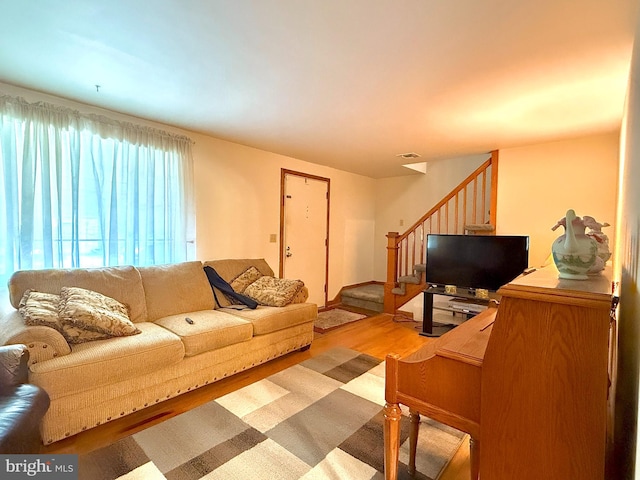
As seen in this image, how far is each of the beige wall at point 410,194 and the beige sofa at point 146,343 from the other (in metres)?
3.01

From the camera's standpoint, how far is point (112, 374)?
72.4 inches

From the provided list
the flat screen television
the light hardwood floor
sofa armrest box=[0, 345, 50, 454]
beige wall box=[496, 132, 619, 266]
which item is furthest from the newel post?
sofa armrest box=[0, 345, 50, 454]

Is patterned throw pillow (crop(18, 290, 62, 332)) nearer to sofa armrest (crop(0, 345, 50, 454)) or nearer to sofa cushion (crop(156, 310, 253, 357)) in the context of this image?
sofa armrest (crop(0, 345, 50, 454))

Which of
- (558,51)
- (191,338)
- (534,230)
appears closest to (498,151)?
(534,230)

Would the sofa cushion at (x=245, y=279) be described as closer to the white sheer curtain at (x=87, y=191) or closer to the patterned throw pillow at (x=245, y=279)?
the patterned throw pillow at (x=245, y=279)

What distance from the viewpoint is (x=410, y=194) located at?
17.9ft

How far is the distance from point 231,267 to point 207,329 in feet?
3.60

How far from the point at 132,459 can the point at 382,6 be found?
8.42 ft

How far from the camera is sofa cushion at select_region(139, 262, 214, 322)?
8.80 feet

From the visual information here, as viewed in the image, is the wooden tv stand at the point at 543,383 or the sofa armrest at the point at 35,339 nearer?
the wooden tv stand at the point at 543,383

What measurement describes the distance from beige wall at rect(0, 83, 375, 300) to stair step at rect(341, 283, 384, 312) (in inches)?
11.2

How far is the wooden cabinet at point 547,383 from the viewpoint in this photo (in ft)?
2.74

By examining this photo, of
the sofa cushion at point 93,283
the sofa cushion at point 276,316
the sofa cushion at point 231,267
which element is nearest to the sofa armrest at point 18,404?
the sofa cushion at point 93,283

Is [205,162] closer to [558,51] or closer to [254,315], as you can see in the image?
[254,315]
